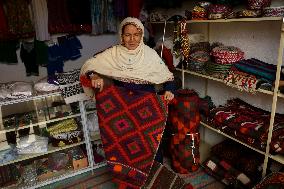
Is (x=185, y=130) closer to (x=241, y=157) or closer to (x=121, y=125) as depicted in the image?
(x=241, y=157)

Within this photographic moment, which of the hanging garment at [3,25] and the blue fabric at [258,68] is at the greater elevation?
the hanging garment at [3,25]

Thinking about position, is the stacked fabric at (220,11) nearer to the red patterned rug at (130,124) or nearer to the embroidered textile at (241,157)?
the red patterned rug at (130,124)

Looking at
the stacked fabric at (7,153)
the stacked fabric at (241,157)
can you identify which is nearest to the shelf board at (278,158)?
the stacked fabric at (241,157)

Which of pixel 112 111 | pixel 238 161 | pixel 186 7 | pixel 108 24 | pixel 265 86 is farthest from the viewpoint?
pixel 108 24

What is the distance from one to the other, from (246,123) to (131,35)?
1176 mm

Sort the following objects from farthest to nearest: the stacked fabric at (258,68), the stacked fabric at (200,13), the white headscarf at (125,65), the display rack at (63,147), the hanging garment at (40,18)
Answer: the hanging garment at (40,18) → the display rack at (63,147) → the stacked fabric at (200,13) → the white headscarf at (125,65) → the stacked fabric at (258,68)

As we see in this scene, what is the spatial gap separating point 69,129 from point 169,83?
1.15 m

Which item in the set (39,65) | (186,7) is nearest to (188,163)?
(186,7)

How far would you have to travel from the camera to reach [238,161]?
7.77 ft

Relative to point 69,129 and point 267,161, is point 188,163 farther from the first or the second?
point 69,129

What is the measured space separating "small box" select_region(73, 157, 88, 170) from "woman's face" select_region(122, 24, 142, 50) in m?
1.33

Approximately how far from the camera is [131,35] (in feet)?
6.75

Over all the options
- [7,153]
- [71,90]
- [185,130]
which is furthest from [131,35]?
[7,153]

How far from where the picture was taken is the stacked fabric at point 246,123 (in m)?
1.97
